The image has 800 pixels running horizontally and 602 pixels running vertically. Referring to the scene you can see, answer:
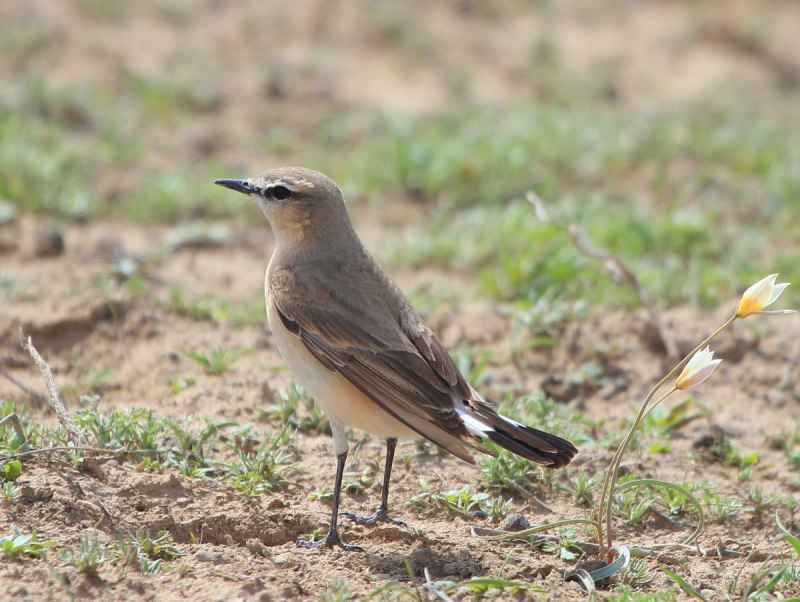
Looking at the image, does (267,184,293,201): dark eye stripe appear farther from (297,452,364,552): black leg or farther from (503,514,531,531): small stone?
(503,514,531,531): small stone

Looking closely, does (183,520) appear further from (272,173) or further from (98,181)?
(98,181)

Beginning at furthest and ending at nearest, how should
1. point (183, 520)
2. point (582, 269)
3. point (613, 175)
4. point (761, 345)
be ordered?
1. point (613, 175)
2. point (582, 269)
3. point (761, 345)
4. point (183, 520)

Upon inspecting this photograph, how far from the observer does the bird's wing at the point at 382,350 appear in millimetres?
4934

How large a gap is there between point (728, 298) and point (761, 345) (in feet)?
2.16

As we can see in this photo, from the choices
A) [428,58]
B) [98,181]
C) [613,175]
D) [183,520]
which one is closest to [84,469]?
[183,520]

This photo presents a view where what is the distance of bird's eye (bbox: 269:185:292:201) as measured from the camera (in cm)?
588

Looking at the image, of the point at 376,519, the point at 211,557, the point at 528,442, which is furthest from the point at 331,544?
the point at 528,442

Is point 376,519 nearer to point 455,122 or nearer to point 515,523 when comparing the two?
point 515,523

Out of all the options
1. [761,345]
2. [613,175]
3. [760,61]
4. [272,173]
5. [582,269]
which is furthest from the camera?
[760,61]

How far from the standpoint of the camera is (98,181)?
935 centimetres

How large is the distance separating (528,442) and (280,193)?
2.09 m

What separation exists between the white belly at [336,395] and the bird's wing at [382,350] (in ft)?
0.18

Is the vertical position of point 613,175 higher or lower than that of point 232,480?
higher

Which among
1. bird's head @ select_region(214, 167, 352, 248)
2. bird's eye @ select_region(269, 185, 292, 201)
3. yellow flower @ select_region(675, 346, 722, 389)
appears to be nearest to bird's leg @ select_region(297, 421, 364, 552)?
bird's head @ select_region(214, 167, 352, 248)
